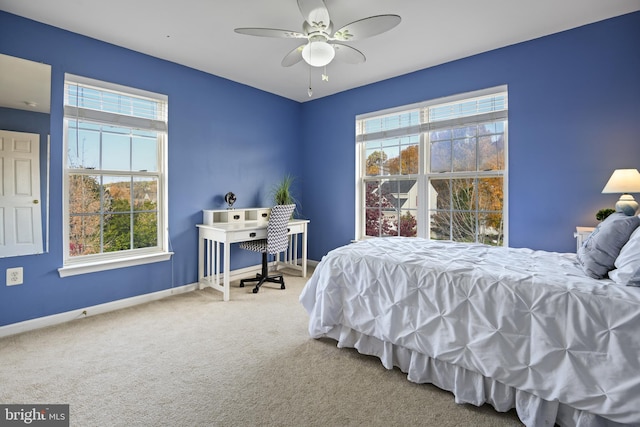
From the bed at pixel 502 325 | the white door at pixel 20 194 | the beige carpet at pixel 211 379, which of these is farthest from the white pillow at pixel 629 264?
the white door at pixel 20 194

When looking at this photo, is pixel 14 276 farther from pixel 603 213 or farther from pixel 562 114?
pixel 562 114

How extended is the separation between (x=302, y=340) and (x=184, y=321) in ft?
3.78

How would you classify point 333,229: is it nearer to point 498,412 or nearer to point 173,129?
point 173,129

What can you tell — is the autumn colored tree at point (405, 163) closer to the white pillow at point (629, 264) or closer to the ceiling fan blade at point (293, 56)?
the ceiling fan blade at point (293, 56)

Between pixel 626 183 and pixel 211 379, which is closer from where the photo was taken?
pixel 211 379

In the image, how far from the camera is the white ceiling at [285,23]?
94.7 inches

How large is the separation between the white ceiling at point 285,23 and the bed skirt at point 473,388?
2.54 meters

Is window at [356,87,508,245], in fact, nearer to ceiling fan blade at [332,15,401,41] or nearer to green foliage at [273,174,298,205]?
green foliage at [273,174,298,205]

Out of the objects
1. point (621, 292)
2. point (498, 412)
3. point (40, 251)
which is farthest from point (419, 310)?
point (40, 251)

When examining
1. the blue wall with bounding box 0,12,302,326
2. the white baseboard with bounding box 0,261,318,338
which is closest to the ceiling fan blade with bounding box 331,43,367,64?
the blue wall with bounding box 0,12,302,326

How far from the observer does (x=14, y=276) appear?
253 centimetres

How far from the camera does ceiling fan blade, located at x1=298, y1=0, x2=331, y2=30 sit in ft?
6.86

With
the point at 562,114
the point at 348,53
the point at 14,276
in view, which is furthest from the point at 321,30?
the point at 14,276

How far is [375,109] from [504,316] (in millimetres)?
3212
